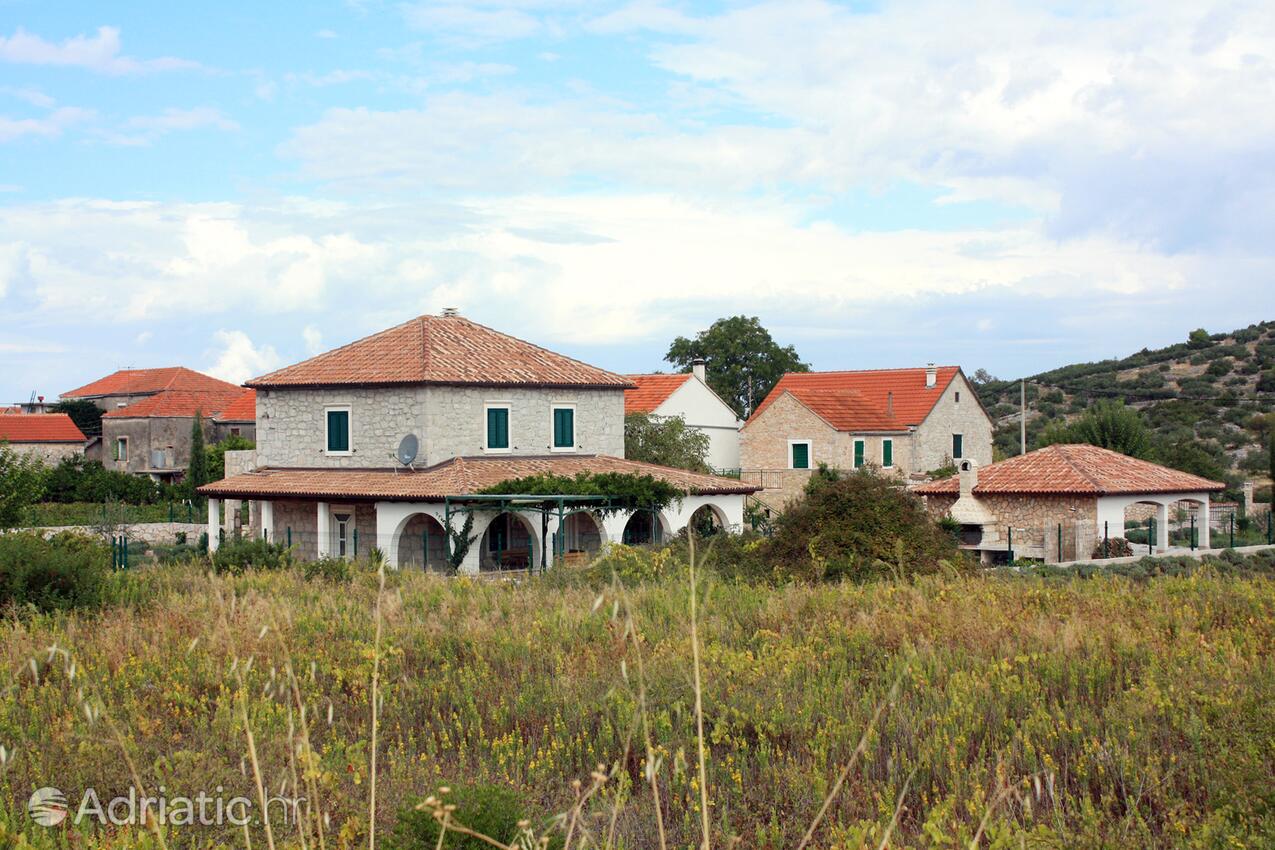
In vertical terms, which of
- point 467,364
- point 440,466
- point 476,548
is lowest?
point 476,548

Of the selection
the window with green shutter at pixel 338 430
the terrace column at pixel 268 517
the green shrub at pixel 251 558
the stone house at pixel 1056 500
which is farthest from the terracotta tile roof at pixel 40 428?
the stone house at pixel 1056 500

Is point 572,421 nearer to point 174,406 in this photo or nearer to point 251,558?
point 251,558

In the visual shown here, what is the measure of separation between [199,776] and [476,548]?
2175 cm

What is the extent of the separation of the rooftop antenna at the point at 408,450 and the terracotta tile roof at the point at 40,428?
135 feet

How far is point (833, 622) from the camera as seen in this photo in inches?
390

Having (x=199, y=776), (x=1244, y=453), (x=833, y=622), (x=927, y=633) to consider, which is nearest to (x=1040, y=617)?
(x=927, y=633)

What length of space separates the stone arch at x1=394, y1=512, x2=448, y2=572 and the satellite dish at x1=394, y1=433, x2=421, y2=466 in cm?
143

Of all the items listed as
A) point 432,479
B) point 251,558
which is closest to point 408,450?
point 432,479

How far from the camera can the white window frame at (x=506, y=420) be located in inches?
1236

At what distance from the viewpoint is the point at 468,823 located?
4754 millimetres

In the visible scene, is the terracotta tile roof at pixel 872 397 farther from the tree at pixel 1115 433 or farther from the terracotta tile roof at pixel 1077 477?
the terracotta tile roof at pixel 1077 477

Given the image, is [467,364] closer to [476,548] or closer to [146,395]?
[476,548]

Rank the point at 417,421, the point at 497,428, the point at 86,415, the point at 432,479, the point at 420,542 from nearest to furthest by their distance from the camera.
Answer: the point at 432,479
the point at 420,542
the point at 417,421
the point at 497,428
the point at 86,415

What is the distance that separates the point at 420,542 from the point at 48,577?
58.8ft
